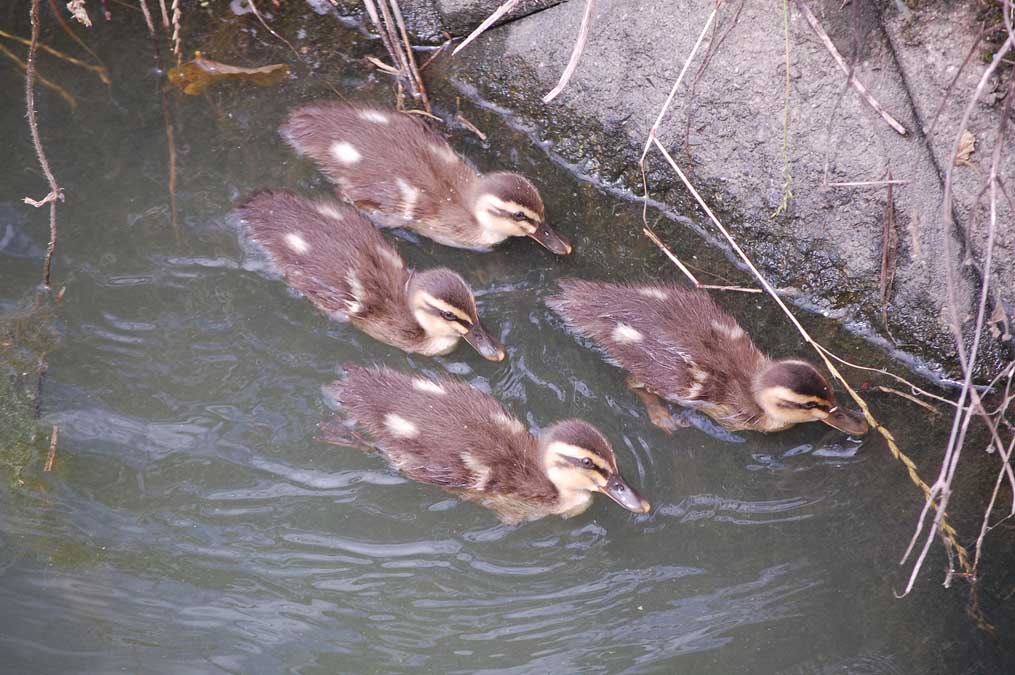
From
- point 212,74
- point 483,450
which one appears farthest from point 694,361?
point 212,74

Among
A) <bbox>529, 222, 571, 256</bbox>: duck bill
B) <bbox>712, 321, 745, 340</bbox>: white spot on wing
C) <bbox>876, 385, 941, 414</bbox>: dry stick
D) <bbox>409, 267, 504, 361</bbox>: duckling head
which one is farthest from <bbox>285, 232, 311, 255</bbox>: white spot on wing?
<bbox>876, 385, 941, 414</bbox>: dry stick

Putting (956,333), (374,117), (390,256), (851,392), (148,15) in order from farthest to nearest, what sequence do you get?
(148,15) < (374,117) < (390,256) < (851,392) < (956,333)

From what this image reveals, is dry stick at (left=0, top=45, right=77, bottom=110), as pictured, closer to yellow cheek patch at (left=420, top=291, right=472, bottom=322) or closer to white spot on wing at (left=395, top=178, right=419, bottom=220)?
white spot on wing at (left=395, top=178, right=419, bottom=220)

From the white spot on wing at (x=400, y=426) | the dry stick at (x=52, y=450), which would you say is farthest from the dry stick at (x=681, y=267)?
the dry stick at (x=52, y=450)

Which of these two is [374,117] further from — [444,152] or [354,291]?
[354,291]

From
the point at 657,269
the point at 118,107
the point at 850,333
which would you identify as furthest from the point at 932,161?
the point at 118,107
